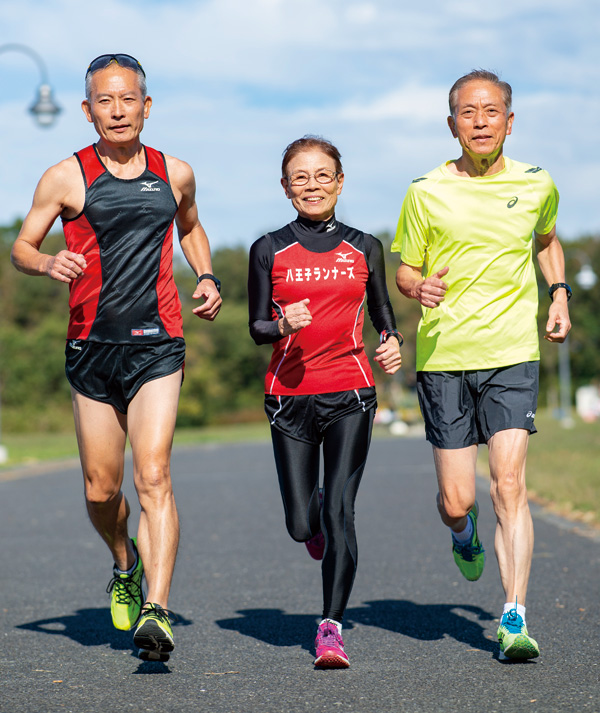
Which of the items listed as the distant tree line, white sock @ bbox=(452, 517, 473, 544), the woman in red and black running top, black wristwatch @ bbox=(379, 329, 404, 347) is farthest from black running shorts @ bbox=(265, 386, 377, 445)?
the distant tree line

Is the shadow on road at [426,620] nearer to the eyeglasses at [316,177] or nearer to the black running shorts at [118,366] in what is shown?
the black running shorts at [118,366]

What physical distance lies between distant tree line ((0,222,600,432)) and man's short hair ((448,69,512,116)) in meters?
56.0

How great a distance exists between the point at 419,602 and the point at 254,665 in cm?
204

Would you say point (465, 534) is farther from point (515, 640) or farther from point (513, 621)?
point (515, 640)

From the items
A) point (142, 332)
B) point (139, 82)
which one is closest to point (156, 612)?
point (142, 332)

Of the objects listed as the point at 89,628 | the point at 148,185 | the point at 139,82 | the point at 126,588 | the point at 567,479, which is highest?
the point at 139,82

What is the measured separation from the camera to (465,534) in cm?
592

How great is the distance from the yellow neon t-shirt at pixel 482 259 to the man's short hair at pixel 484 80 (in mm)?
337

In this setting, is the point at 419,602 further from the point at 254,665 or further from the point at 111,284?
the point at 111,284

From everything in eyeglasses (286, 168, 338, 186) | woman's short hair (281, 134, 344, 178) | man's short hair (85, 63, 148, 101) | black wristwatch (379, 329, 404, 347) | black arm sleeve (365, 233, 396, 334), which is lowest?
black wristwatch (379, 329, 404, 347)

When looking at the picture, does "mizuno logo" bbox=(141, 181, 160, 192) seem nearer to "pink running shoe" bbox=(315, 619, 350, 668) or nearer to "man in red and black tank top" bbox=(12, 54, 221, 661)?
"man in red and black tank top" bbox=(12, 54, 221, 661)

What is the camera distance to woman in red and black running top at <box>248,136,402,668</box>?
17.8 feet

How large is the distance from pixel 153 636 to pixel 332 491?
1126mm

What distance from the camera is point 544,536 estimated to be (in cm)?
1023
